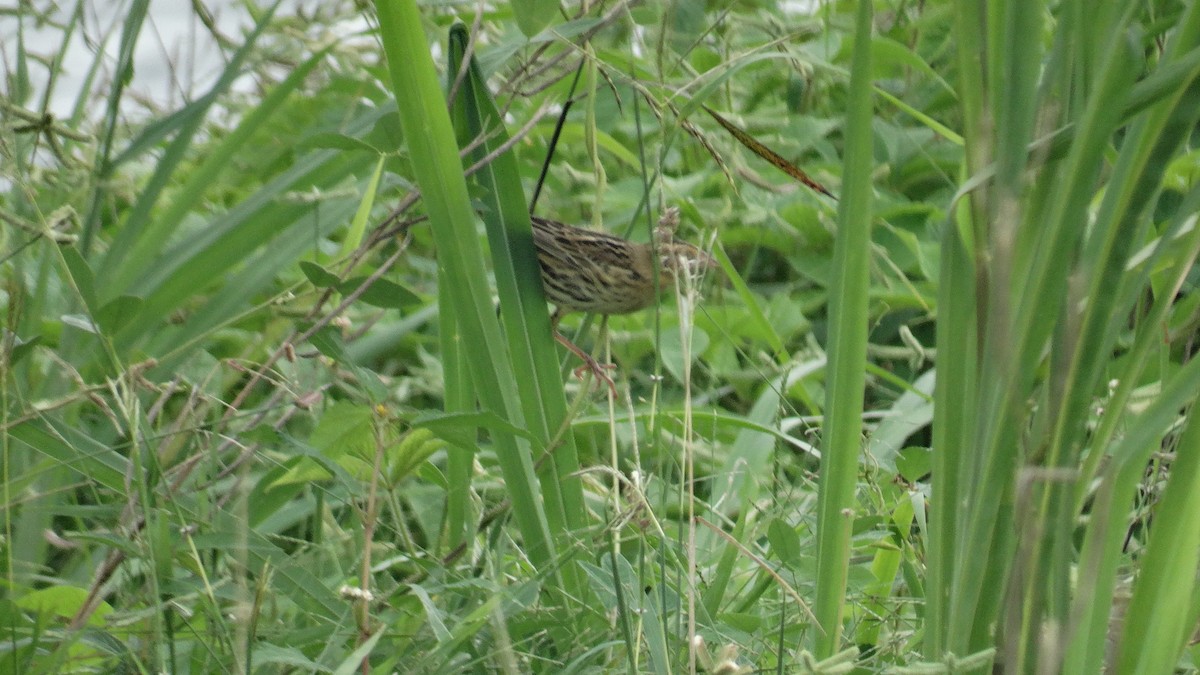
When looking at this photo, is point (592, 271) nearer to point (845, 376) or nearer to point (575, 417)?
point (575, 417)

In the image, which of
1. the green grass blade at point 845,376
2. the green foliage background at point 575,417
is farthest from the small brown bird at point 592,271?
the green grass blade at point 845,376

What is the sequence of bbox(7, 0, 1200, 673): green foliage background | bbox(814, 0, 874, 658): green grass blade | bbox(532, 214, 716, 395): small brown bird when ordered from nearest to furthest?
bbox(7, 0, 1200, 673): green foliage background → bbox(814, 0, 874, 658): green grass blade → bbox(532, 214, 716, 395): small brown bird

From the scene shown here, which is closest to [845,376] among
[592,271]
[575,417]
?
[575,417]

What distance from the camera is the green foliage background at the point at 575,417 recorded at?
92 cm

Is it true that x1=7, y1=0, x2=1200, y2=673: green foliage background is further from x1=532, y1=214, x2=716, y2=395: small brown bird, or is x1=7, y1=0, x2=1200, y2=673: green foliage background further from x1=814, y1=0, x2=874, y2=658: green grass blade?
x1=532, y1=214, x2=716, y2=395: small brown bird

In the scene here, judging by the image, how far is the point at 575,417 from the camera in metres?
1.45

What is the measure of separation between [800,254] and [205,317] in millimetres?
1367

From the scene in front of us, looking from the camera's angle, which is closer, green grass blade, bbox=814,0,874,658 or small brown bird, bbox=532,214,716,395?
green grass blade, bbox=814,0,874,658

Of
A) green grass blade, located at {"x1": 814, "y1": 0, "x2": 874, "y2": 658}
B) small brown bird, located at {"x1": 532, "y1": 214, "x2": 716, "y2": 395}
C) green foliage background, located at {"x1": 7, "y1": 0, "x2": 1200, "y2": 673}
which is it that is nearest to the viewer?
green foliage background, located at {"x1": 7, "y1": 0, "x2": 1200, "y2": 673}

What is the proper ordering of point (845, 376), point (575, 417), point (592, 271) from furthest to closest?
point (592, 271) → point (575, 417) → point (845, 376)

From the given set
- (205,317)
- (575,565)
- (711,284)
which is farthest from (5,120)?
(711,284)

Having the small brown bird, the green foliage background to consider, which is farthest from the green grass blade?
the small brown bird

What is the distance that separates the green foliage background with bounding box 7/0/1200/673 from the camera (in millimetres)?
915

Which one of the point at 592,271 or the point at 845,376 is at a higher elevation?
the point at 592,271
